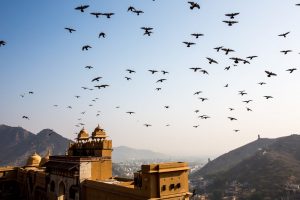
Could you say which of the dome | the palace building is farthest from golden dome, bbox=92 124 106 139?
the dome

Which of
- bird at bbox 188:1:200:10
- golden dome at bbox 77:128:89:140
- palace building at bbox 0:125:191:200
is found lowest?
palace building at bbox 0:125:191:200

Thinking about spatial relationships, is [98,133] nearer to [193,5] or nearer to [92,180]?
[92,180]

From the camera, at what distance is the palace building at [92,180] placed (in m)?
30.6

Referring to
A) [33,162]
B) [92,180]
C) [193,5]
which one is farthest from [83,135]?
[193,5]

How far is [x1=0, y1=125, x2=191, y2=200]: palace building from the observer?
3062cm

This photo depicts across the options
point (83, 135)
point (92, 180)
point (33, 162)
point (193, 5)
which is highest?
point (193, 5)

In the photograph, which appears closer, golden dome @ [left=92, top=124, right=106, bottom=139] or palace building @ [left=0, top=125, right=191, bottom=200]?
palace building @ [left=0, top=125, right=191, bottom=200]

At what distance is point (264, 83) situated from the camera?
98.4 feet

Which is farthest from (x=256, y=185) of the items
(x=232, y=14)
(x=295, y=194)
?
(x=232, y=14)

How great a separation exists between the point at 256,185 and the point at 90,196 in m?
155

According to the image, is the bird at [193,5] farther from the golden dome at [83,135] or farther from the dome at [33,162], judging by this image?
the dome at [33,162]

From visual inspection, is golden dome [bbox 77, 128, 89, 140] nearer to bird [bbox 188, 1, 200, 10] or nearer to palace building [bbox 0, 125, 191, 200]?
palace building [bbox 0, 125, 191, 200]

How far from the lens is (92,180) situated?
3809 cm

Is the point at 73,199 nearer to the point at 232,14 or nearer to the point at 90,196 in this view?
the point at 90,196
